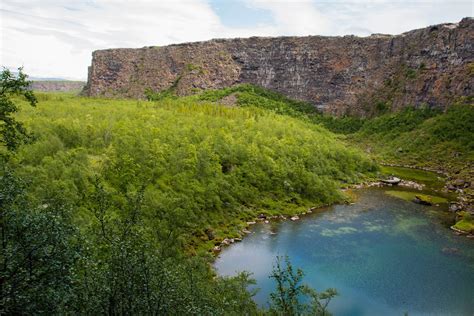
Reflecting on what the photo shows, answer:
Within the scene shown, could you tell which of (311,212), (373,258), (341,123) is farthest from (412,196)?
(341,123)

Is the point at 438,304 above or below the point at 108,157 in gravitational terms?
below

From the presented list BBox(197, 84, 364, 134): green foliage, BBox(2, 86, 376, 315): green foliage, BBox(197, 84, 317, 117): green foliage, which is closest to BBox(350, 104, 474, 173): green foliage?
BBox(197, 84, 364, 134): green foliage

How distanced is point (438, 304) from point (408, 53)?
85302 mm

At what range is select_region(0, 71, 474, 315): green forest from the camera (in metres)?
13.6

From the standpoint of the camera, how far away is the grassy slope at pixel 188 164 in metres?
33.4

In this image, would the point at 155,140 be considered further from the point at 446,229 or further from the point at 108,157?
the point at 446,229

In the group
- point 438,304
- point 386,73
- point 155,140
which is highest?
point 386,73

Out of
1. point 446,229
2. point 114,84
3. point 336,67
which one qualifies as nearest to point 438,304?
point 446,229

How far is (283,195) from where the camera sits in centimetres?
5162

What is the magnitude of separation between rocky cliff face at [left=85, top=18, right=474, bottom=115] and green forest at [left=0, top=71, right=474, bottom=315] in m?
8.06

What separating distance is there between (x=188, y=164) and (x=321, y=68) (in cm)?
7799

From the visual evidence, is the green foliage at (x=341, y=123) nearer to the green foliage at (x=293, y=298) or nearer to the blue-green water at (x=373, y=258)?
the blue-green water at (x=373, y=258)

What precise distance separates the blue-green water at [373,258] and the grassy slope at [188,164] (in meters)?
4.09

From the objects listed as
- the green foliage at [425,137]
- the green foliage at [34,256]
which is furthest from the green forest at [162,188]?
the green foliage at [425,137]
